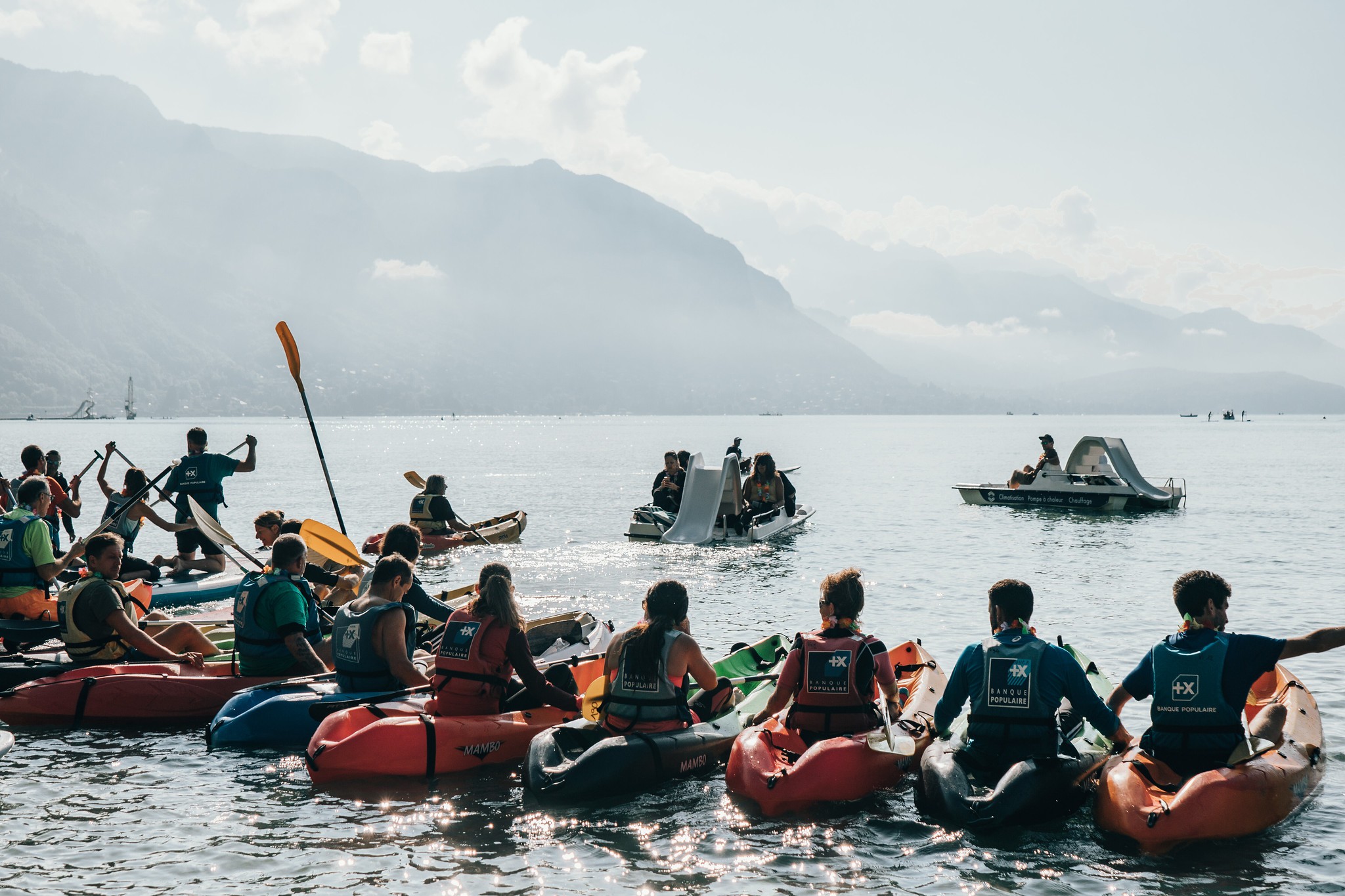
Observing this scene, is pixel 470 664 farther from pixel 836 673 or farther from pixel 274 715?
pixel 836 673

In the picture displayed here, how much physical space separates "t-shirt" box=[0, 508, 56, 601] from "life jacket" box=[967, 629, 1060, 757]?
10.6 m

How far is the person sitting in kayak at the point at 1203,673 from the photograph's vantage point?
7703 millimetres

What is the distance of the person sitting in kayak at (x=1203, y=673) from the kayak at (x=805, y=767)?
2057 mm

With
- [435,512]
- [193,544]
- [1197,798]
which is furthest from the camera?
[435,512]

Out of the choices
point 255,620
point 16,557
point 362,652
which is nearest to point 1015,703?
point 362,652

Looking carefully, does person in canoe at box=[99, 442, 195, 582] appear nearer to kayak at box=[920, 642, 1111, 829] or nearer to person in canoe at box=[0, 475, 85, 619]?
person in canoe at box=[0, 475, 85, 619]

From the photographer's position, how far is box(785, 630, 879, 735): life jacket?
8.80m

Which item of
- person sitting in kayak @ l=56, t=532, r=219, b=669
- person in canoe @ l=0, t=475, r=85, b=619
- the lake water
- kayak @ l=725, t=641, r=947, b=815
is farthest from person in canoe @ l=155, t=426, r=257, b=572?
kayak @ l=725, t=641, r=947, b=815

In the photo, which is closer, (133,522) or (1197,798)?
(1197,798)

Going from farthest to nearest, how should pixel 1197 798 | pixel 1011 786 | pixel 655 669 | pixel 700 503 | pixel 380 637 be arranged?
pixel 700 503, pixel 380 637, pixel 655 669, pixel 1011 786, pixel 1197 798

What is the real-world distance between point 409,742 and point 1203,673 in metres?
6.50

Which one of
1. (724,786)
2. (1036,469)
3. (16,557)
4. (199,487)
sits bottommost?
(724,786)

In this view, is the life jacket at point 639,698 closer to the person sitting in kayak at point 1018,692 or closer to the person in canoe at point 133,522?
the person sitting in kayak at point 1018,692

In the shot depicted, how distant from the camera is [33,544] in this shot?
487 inches
